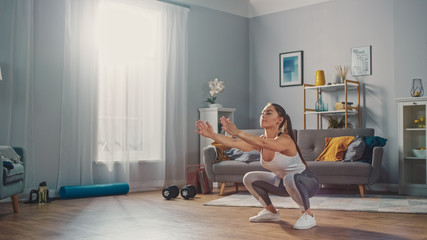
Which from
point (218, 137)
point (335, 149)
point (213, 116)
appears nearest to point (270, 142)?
point (218, 137)

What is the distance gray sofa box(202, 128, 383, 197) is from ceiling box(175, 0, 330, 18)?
91.8 inches

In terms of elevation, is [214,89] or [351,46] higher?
[351,46]

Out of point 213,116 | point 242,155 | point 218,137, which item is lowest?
point 242,155

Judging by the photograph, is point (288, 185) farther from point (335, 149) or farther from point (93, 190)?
point (93, 190)

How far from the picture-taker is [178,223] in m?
3.92

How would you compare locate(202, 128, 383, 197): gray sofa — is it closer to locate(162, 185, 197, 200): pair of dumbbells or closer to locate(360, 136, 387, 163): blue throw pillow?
locate(360, 136, 387, 163): blue throw pillow

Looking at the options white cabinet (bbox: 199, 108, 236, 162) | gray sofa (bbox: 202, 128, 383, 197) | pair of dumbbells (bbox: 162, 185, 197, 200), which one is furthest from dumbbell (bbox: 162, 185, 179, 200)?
white cabinet (bbox: 199, 108, 236, 162)

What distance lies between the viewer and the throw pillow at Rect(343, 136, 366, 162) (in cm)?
568

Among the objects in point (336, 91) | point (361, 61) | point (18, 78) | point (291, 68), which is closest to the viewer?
point (18, 78)

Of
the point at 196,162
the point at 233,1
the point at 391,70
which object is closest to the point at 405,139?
the point at 391,70

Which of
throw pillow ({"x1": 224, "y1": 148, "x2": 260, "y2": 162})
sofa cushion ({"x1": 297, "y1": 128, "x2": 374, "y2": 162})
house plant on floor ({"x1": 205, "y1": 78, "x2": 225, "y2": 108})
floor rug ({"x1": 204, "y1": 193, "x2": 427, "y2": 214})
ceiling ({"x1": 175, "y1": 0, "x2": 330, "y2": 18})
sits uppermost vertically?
ceiling ({"x1": 175, "y1": 0, "x2": 330, "y2": 18})

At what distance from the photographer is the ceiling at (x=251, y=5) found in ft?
25.2

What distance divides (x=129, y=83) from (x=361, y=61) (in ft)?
10.5

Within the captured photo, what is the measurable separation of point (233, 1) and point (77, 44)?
3.02 metres
